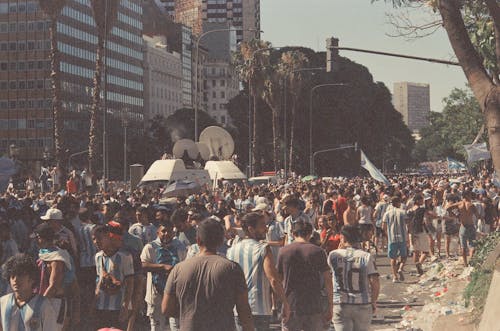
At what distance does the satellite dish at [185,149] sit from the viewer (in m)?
42.3

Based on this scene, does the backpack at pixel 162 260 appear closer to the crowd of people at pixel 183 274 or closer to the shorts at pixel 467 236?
the crowd of people at pixel 183 274

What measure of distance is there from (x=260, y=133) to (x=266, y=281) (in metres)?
75.8

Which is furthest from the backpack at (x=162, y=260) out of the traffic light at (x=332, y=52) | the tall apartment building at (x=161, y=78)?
the tall apartment building at (x=161, y=78)

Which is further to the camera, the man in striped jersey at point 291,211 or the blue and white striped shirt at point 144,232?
the man in striped jersey at point 291,211

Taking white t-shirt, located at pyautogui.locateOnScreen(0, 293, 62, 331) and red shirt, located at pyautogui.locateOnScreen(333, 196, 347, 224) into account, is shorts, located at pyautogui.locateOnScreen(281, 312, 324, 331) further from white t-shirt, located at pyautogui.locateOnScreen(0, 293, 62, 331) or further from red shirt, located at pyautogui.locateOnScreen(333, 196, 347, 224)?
red shirt, located at pyautogui.locateOnScreen(333, 196, 347, 224)

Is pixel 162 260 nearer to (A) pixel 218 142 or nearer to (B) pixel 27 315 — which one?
(B) pixel 27 315

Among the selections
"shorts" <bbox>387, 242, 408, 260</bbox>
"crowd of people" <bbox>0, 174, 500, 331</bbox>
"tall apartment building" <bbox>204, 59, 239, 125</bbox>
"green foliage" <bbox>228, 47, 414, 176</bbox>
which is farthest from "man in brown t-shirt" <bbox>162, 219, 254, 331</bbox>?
"tall apartment building" <bbox>204, 59, 239, 125</bbox>

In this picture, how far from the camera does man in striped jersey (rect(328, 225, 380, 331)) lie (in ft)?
29.1

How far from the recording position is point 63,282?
320 inches

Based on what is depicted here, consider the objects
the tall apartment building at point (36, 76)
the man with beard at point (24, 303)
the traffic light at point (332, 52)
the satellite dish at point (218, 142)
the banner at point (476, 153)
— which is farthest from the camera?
the tall apartment building at point (36, 76)

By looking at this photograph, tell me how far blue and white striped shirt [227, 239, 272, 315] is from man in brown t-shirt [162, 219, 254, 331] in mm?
2489

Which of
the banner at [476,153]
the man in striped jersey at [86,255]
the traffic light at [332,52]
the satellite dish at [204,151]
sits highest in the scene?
the traffic light at [332,52]

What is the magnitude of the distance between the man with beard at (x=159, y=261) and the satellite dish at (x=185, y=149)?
32.6 metres

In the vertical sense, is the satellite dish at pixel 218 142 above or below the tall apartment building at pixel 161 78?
below
